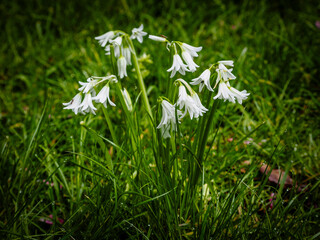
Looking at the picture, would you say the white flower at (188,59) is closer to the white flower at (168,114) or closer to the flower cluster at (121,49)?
the white flower at (168,114)

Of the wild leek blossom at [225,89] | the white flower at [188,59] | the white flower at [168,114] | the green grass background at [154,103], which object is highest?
the white flower at [188,59]

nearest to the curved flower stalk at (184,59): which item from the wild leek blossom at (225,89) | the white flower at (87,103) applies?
the wild leek blossom at (225,89)

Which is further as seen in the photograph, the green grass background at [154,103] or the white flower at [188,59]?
the green grass background at [154,103]

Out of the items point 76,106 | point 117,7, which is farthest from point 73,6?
point 76,106

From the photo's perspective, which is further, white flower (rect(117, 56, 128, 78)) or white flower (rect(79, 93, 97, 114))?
white flower (rect(117, 56, 128, 78))

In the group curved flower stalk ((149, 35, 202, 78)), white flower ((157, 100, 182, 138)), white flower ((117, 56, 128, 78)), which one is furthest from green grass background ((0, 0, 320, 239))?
white flower ((117, 56, 128, 78))

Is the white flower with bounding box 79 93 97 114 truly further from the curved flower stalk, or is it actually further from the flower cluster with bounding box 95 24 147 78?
the curved flower stalk

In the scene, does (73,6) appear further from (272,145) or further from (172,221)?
(172,221)

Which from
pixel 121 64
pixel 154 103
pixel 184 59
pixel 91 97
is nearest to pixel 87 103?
pixel 91 97

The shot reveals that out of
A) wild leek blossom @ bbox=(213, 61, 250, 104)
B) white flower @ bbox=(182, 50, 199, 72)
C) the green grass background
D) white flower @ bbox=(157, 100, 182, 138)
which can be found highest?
white flower @ bbox=(182, 50, 199, 72)

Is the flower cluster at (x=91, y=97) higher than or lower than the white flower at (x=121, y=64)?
lower
